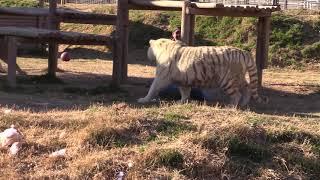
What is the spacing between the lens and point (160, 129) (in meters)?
7.60

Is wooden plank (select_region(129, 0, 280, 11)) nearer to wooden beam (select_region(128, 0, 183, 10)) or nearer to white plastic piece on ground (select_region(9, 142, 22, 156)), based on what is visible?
wooden beam (select_region(128, 0, 183, 10))

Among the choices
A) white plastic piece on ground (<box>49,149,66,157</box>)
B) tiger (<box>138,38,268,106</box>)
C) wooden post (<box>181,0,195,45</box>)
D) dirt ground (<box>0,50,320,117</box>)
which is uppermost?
wooden post (<box>181,0,195,45</box>)

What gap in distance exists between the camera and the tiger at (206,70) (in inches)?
433

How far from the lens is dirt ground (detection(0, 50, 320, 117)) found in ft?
35.7

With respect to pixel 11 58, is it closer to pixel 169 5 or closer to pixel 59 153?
pixel 169 5

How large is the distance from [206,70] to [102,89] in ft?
8.34

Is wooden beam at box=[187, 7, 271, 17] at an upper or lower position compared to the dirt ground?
upper

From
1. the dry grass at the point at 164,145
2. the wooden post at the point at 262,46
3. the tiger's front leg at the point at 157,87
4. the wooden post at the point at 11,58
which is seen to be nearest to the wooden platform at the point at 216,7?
the wooden post at the point at 262,46

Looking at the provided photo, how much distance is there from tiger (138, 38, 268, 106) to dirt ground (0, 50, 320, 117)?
1.43 feet

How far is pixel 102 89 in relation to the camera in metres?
12.8

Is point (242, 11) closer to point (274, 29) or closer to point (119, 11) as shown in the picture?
point (119, 11)

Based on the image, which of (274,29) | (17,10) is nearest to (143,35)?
(274,29)

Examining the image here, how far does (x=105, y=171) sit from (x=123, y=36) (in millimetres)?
7521

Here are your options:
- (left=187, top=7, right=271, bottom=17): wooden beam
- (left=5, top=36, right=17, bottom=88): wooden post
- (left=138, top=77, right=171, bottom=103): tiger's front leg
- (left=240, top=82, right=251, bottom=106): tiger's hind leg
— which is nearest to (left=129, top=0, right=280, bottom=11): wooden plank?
(left=187, top=7, right=271, bottom=17): wooden beam
